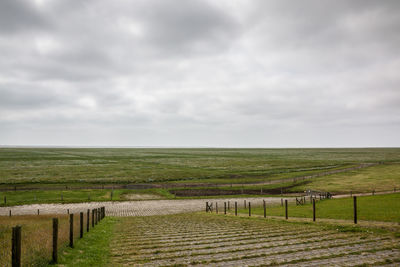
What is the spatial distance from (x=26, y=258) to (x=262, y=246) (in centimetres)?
800

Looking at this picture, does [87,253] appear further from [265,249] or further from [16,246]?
[265,249]

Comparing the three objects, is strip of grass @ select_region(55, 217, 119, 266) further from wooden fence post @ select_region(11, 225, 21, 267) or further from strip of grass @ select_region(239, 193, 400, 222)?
strip of grass @ select_region(239, 193, 400, 222)

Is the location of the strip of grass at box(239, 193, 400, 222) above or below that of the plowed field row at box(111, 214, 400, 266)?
below

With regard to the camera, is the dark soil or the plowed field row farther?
the dark soil

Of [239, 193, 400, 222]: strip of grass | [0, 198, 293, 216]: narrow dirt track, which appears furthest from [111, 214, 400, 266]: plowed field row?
[0, 198, 293, 216]: narrow dirt track

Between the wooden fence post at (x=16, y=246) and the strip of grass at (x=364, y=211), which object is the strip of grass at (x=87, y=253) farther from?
the strip of grass at (x=364, y=211)

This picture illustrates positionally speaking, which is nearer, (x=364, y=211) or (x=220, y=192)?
(x=364, y=211)

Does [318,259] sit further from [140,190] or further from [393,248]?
[140,190]

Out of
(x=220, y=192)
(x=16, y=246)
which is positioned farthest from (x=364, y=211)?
(x=220, y=192)

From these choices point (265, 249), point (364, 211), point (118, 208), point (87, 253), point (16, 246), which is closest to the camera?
point (16, 246)

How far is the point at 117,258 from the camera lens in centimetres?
978

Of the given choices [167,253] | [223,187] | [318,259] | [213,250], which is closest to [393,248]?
[318,259]

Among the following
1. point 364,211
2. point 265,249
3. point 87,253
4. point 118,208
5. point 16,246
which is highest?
point 16,246

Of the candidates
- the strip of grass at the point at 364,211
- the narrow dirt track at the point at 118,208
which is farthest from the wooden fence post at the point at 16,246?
the narrow dirt track at the point at 118,208
